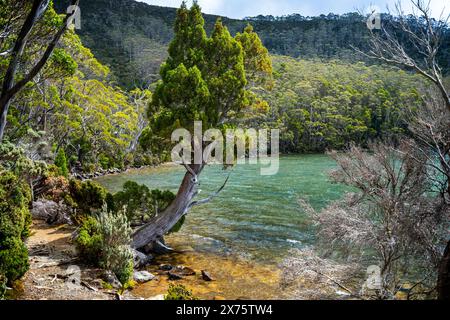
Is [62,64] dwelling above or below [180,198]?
above

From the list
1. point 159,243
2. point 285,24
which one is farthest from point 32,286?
point 285,24

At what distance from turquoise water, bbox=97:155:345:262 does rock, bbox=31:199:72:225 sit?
4658mm

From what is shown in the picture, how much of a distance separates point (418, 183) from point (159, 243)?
7786mm

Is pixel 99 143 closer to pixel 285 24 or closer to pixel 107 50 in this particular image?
pixel 107 50

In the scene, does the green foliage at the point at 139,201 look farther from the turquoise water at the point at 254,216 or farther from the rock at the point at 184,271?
the rock at the point at 184,271

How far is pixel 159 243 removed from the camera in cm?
1119

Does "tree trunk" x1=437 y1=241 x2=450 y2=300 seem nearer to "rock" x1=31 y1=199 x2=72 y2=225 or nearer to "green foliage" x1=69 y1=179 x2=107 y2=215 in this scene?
"green foliage" x1=69 y1=179 x2=107 y2=215

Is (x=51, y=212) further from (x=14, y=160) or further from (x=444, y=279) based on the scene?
(x=444, y=279)

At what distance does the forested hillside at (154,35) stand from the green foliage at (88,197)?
51476 millimetres

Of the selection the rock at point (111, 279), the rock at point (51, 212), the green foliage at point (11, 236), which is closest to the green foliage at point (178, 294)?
the rock at point (111, 279)

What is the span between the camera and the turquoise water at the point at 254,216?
1239 cm

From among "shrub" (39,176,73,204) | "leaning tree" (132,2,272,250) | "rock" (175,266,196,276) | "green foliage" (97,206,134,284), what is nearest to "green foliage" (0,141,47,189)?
"shrub" (39,176,73,204)

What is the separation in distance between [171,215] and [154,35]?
111 m

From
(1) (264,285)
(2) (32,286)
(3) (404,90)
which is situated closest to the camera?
(2) (32,286)
